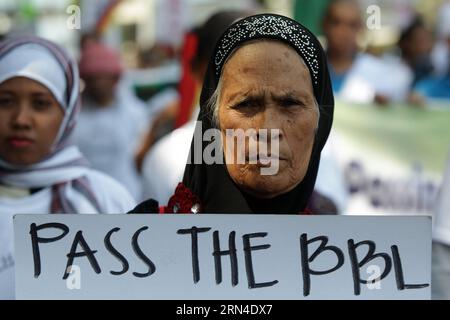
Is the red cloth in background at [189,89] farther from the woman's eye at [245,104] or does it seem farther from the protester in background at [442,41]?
the protester in background at [442,41]

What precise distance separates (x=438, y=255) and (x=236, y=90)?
3.62ft

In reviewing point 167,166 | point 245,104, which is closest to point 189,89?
point 167,166

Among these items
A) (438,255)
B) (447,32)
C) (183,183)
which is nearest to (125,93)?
(447,32)

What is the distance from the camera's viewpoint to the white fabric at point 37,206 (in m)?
2.65

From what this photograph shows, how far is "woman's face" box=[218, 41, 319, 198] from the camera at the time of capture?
7.22ft

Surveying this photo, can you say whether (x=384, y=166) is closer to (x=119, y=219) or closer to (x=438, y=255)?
(x=438, y=255)

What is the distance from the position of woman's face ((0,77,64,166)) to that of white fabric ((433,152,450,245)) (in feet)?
4.10

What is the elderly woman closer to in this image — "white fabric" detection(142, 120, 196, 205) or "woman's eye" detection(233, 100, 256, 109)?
"woman's eye" detection(233, 100, 256, 109)

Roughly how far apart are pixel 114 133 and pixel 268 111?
3996mm

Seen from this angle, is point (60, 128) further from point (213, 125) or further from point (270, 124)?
A: point (270, 124)

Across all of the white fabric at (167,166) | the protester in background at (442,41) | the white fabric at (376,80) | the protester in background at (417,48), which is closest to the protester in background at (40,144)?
the white fabric at (167,166)

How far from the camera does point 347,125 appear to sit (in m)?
5.62

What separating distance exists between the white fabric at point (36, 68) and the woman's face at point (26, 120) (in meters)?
0.02

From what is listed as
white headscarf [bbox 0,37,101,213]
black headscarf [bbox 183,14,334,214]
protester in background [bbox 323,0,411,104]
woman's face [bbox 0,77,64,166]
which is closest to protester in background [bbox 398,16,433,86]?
protester in background [bbox 323,0,411,104]
